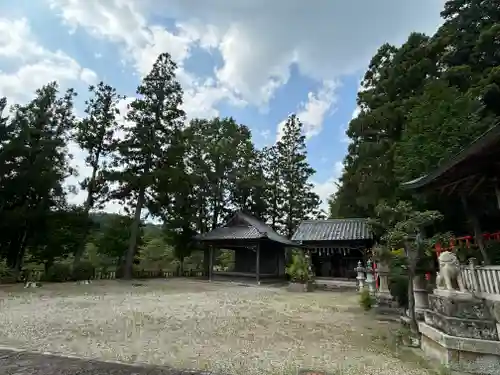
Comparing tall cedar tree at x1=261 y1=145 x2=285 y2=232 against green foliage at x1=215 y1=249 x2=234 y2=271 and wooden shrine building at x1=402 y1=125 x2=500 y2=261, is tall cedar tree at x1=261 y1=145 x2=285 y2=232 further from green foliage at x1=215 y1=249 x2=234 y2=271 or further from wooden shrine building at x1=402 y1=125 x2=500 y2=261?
wooden shrine building at x1=402 y1=125 x2=500 y2=261

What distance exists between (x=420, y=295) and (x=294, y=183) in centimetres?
2686

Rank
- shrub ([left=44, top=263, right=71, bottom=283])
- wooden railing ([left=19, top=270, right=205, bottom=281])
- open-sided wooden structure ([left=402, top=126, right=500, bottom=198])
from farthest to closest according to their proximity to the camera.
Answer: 1. shrub ([left=44, top=263, right=71, bottom=283])
2. wooden railing ([left=19, top=270, right=205, bottom=281])
3. open-sided wooden structure ([left=402, top=126, right=500, bottom=198])

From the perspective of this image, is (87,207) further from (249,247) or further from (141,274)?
(249,247)

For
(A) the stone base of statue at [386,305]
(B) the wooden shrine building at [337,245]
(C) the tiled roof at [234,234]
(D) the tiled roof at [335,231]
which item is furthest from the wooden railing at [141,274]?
Answer: (A) the stone base of statue at [386,305]

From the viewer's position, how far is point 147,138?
20906mm

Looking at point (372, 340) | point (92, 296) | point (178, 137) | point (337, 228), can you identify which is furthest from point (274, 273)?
point (372, 340)

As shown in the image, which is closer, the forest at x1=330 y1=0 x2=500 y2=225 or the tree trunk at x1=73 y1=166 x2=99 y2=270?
the forest at x1=330 y1=0 x2=500 y2=225

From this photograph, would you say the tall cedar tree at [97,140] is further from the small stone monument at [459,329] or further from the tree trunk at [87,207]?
the small stone monument at [459,329]

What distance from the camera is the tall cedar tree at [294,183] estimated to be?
32.4 metres

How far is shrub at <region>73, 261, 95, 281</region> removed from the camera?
713 inches

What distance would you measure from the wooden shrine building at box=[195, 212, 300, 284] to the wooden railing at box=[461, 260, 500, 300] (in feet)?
50.8

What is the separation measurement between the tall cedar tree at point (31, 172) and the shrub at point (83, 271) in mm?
2880

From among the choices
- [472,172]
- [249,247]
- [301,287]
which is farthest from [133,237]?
[472,172]

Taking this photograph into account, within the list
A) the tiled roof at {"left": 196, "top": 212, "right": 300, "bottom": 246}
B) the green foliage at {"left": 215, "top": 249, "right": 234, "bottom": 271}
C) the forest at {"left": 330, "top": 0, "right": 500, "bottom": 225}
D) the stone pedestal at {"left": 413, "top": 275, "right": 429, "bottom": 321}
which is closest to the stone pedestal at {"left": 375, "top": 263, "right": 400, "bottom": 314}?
the forest at {"left": 330, "top": 0, "right": 500, "bottom": 225}
